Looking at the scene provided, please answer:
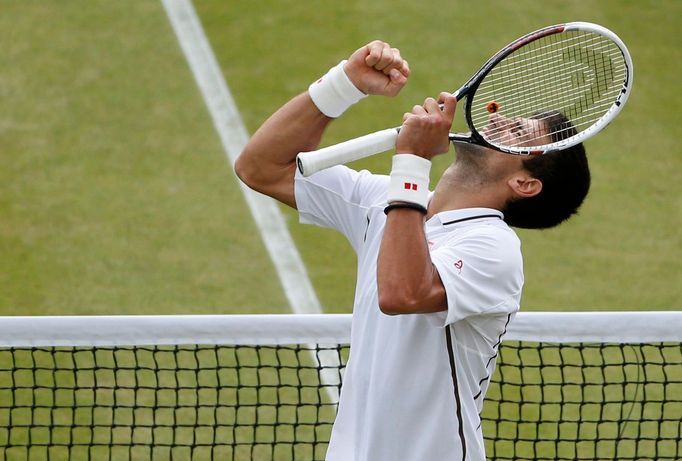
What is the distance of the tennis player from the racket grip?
0.40 feet

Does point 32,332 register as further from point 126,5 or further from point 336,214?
point 126,5

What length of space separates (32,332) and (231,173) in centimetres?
452

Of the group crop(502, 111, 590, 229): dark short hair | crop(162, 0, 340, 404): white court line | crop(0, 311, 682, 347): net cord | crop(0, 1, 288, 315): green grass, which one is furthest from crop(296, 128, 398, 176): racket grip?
crop(0, 1, 288, 315): green grass

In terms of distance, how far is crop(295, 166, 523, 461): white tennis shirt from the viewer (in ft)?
14.2

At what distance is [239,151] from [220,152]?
0.65 ft

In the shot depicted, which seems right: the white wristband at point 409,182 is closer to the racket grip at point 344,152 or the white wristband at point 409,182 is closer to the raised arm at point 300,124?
the racket grip at point 344,152

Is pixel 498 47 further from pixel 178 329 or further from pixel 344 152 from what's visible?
pixel 344 152

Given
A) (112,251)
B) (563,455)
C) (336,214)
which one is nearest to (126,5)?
(112,251)

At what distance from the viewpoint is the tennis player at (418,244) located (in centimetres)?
422

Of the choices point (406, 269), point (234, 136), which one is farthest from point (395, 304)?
point (234, 136)

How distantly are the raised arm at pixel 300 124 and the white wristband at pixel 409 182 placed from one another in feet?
1.93

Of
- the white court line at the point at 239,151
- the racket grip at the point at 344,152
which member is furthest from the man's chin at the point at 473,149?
the white court line at the point at 239,151

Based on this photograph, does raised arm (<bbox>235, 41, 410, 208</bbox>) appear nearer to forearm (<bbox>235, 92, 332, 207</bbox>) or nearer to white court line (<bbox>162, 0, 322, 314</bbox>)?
forearm (<bbox>235, 92, 332, 207</bbox>)

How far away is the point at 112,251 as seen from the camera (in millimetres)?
9594
